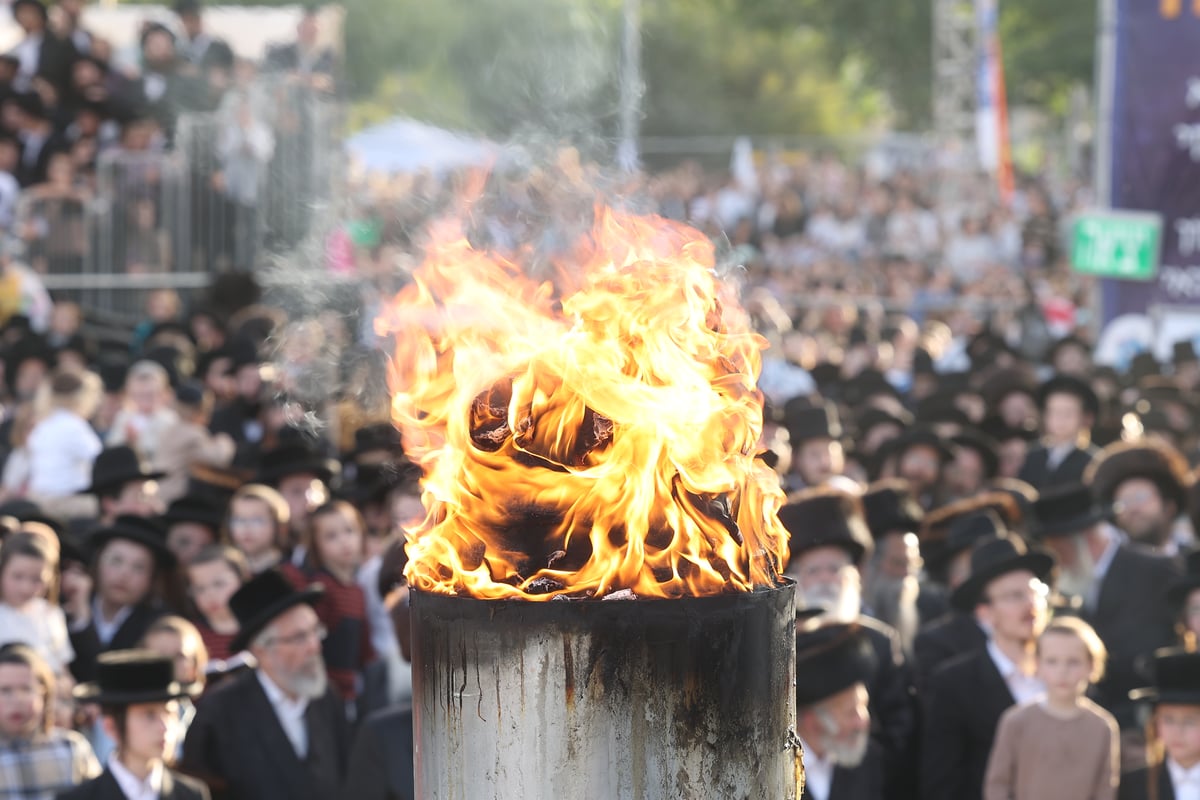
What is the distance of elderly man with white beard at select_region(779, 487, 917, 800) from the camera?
7.90 m

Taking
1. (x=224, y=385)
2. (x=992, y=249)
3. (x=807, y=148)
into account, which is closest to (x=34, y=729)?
(x=224, y=385)

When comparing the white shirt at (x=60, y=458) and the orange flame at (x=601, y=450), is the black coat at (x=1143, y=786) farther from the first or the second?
the white shirt at (x=60, y=458)

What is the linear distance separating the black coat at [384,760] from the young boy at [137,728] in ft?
1.62

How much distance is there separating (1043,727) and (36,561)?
386cm

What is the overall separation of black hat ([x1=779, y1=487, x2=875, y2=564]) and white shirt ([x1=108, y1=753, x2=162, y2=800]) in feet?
8.40

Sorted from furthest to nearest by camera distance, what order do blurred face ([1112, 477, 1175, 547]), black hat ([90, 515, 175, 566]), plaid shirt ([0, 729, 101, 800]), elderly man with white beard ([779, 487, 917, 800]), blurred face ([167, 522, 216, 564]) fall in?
blurred face ([1112, 477, 1175, 547]), blurred face ([167, 522, 216, 564]), black hat ([90, 515, 175, 566]), elderly man with white beard ([779, 487, 917, 800]), plaid shirt ([0, 729, 101, 800])

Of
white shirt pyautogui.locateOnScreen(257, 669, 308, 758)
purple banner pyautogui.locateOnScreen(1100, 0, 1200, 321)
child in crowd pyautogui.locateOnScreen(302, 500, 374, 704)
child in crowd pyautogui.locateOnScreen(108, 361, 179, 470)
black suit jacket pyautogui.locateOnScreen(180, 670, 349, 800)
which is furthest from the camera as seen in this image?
purple banner pyautogui.locateOnScreen(1100, 0, 1200, 321)

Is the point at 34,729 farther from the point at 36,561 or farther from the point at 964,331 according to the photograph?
the point at 964,331

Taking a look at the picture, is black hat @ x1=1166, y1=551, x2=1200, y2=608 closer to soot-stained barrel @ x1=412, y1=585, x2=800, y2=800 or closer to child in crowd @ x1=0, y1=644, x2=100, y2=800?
child in crowd @ x1=0, y1=644, x2=100, y2=800

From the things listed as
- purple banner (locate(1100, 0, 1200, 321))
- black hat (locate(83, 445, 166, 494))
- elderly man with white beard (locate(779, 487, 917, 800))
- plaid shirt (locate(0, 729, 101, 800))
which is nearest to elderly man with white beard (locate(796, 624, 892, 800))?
elderly man with white beard (locate(779, 487, 917, 800))

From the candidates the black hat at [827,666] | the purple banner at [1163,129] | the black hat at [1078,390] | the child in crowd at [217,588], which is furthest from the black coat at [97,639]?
the purple banner at [1163,129]

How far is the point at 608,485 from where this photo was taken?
4.37 m

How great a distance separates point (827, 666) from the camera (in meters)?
6.88

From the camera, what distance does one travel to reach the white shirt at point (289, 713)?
25.0ft
